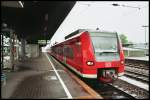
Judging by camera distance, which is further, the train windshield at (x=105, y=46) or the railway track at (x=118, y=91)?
the train windshield at (x=105, y=46)

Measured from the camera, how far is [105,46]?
11.2 m

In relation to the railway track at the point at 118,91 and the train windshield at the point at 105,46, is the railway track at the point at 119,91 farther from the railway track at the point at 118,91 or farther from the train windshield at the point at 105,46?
the train windshield at the point at 105,46

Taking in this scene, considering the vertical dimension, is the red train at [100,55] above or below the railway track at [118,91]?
above

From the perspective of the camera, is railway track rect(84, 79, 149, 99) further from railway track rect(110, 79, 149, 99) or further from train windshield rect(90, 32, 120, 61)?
train windshield rect(90, 32, 120, 61)

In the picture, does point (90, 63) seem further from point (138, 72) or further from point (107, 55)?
point (138, 72)

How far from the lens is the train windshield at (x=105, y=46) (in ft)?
36.0

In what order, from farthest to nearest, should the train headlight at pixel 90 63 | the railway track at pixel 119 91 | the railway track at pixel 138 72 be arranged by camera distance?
the railway track at pixel 138 72 → the train headlight at pixel 90 63 → the railway track at pixel 119 91

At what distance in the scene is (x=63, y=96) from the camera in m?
8.22

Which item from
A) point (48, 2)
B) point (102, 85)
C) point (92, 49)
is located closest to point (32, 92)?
point (92, 49)

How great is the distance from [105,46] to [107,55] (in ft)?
1.39

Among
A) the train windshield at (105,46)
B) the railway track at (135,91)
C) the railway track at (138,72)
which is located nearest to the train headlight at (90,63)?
the train windshield at (105,46)

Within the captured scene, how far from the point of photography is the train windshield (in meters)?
11.0

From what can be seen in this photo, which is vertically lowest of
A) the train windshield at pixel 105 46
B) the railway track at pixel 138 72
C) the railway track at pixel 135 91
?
the railway track at pixel 135 91

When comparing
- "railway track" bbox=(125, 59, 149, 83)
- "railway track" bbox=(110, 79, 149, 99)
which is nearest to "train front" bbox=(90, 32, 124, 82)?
"railway track" bbox=(110, 79, 149, 99)
